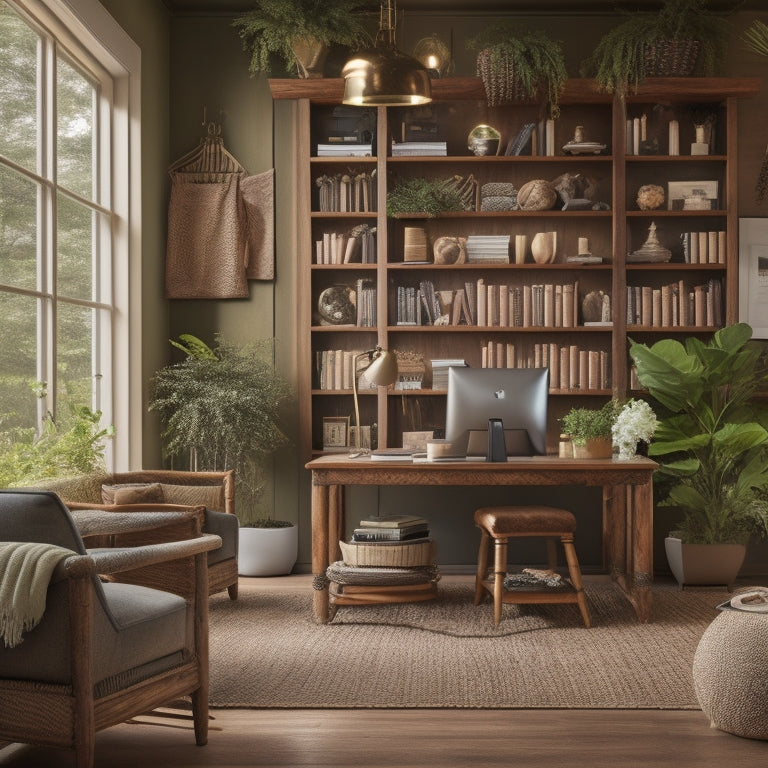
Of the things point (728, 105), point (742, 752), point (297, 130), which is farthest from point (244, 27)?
point (742, 752)

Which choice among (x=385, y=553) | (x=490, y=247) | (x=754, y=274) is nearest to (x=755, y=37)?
(x=754, y=274)

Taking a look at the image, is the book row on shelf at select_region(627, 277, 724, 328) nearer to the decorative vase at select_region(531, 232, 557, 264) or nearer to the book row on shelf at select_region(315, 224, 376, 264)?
the decorative vase at select_region(531, 232, 557, 264)

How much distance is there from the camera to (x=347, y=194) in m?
6.20

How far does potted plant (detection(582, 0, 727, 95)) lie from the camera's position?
584cm

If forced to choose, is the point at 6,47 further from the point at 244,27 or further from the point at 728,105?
the point at 728,105

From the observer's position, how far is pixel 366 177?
20.3 feet

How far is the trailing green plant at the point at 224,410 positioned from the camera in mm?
5730

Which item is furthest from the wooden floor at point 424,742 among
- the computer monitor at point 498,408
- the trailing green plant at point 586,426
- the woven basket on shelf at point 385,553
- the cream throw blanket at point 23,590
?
the trailing green plant at point 586,426

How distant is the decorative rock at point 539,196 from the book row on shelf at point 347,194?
94cm

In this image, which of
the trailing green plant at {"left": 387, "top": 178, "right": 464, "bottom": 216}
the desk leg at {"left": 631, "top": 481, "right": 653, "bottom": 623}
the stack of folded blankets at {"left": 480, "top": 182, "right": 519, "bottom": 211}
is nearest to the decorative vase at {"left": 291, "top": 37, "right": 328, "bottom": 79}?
the trailing green plant at {"left": 387, "top": 178, "right": 464, "bottom": 216}

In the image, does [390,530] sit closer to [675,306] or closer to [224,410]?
[224,410]

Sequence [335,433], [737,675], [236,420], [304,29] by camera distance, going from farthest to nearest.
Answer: [335,433] → [304,29] → [236,420] → [737,675]

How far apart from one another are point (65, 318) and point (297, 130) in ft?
6.54

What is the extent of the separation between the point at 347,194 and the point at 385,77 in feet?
7.33
